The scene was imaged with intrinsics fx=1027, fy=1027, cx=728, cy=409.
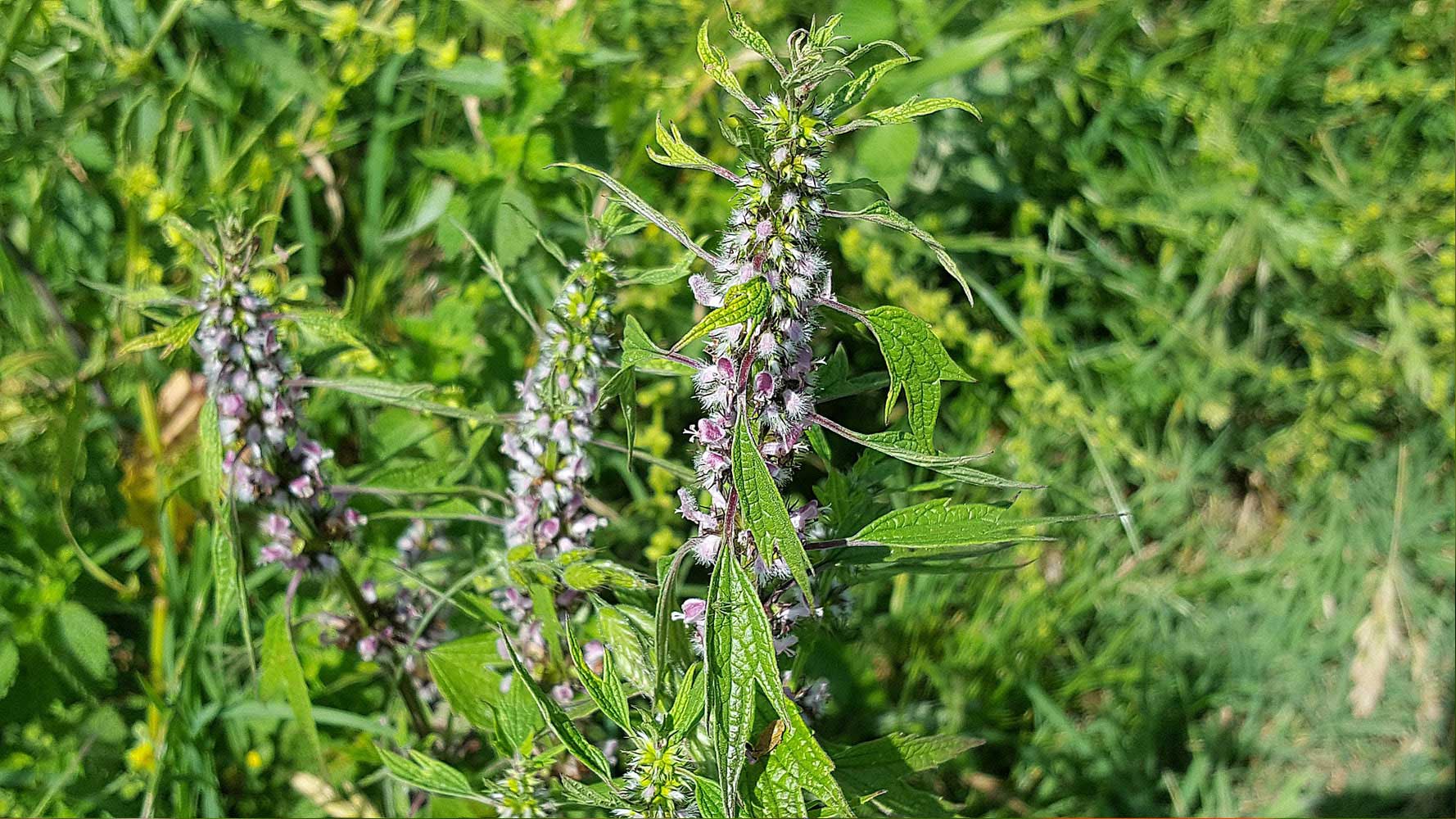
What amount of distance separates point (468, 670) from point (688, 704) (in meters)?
0.52

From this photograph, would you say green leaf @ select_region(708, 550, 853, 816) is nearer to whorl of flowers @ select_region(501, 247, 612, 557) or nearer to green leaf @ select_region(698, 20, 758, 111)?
whorl of flowers @ select_region(501, 247, 612, 557)

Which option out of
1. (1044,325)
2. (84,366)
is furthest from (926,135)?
(84,366)

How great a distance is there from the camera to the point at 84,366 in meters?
2.41

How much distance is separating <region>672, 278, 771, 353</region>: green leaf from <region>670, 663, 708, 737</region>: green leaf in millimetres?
422

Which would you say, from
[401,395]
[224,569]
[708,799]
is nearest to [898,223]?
[708,799]

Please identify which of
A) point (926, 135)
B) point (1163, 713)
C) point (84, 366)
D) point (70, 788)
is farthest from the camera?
point (926, 135)

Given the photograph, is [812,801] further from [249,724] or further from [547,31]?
[547,31]

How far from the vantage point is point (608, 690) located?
1202mm

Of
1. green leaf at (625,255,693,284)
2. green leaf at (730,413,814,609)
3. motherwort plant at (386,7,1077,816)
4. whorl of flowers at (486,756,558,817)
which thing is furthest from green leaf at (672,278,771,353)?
whorl of flowers at (486,756,558,817)

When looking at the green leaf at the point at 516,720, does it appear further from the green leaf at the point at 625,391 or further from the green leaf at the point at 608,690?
→ the green leaf at the point at 625,391

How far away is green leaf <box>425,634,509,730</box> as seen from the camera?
1.54m

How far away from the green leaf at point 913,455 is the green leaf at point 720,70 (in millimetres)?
344

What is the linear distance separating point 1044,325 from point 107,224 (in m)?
2.38

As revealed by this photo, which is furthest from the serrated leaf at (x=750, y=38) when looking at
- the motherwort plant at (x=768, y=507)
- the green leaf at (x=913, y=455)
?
the green leaf at (x=913, y=455)
